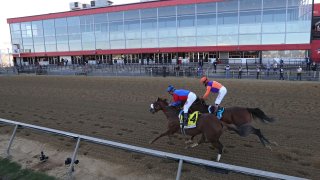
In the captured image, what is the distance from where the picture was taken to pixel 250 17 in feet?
106

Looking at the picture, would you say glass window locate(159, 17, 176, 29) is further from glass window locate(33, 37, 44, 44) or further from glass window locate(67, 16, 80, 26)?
glass window locate(33, 37, 44, 44)

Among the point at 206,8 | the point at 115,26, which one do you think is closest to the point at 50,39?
the point at 115,26


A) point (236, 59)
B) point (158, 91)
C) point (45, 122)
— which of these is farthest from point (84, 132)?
point (236, 59)

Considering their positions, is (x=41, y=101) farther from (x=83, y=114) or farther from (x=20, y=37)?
(x=20, y=37)

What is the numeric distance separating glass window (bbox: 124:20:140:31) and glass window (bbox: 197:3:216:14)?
9427 millimetres

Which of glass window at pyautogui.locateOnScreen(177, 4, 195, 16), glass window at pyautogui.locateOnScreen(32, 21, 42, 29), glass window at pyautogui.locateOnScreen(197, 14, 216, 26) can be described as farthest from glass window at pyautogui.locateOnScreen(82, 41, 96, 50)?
glass window at pyautogui.locateOnScreen(197, 14, 216, 26)

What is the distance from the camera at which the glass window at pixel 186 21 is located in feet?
115

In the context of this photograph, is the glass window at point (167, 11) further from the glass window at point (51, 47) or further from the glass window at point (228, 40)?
the glass window at point (51, 47)

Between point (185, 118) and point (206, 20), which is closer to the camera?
point (185, 118)

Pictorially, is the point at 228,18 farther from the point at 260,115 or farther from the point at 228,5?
the point at 260,115

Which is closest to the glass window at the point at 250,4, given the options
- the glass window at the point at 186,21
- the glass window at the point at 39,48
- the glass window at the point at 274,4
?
the glass window at the point at 274,4

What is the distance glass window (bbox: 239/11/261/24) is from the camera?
31.9m

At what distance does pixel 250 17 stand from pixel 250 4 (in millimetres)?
1559

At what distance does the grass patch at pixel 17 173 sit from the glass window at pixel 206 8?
3242 cm
